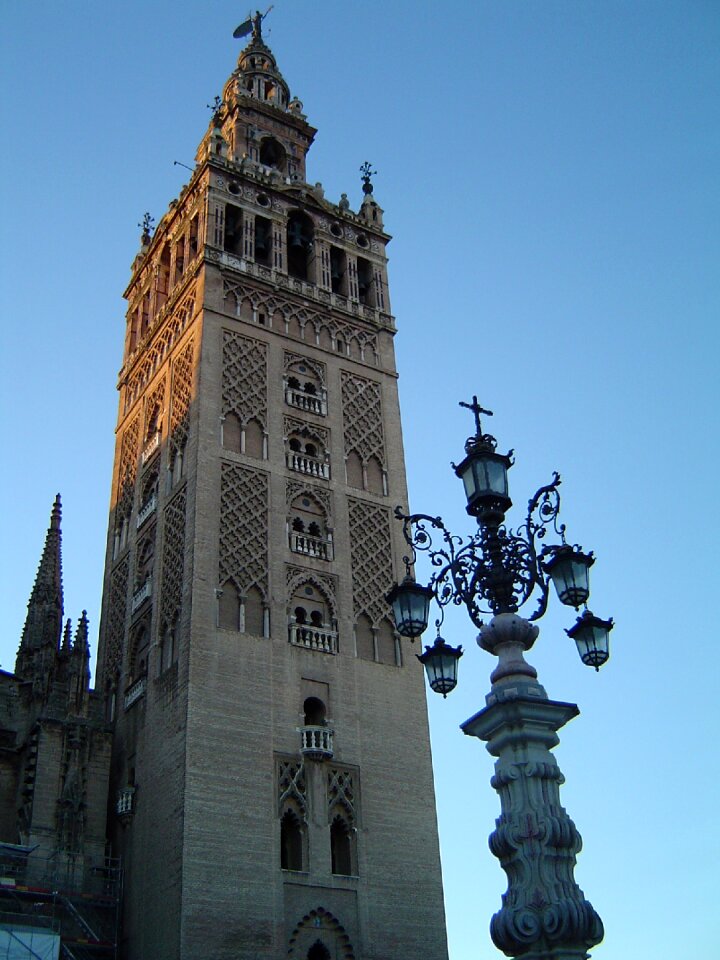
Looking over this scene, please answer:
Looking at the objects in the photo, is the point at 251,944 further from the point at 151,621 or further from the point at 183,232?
the point at 183,232

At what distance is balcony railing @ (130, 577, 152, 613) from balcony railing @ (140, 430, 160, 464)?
13.9 feet

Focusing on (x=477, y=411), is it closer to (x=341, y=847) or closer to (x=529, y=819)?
(x=529, y=819)

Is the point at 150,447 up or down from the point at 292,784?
up

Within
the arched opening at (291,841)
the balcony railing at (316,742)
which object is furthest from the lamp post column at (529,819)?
the balcony railing at (316,742)

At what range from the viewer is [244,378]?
28.9m

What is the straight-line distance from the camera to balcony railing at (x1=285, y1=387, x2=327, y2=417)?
96.5ft

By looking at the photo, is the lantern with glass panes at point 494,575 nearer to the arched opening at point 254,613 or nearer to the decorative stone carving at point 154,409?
the arched opening at point 254,613

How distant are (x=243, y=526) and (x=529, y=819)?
17767mm

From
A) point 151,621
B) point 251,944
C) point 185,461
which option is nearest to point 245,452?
point 185,461

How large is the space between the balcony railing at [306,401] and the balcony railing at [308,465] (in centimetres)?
159

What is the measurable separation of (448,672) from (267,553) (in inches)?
620

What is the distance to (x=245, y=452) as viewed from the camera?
27.5 metres

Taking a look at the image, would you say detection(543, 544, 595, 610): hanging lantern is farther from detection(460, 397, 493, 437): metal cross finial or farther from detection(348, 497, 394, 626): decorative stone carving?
detection(348, 497, 394, 626): decorative stone carving

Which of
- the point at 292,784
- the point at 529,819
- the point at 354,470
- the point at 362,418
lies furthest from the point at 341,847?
the point at 529,819
